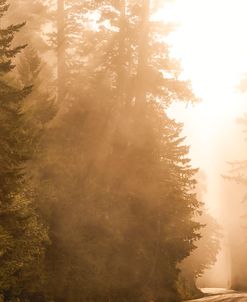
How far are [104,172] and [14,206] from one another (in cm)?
939

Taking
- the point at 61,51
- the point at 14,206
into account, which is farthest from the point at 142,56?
the point at 14,206

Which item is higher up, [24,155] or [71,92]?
[71,92]

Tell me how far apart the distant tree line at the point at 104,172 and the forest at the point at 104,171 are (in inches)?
2.1

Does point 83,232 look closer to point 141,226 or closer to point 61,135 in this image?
point 141,226

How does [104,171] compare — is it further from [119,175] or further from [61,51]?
[61,51]

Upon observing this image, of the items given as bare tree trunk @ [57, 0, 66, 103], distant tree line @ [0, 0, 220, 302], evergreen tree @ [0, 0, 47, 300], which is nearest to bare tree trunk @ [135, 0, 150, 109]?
distant tree line @ [0, 0, 220, 302]

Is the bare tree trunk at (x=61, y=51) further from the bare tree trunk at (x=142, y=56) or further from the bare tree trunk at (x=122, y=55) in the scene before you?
the bare tree trunk at (x=142, y=56)

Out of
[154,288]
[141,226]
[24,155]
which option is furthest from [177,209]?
[24,155]

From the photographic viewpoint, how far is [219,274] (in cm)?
13462

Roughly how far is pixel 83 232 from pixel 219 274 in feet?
387

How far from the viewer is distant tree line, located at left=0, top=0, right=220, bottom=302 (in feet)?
67.7

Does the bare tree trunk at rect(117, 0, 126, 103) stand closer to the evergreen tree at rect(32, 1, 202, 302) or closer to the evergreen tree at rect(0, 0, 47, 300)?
the evergreen tree at rect(32, 1, 202, 302)

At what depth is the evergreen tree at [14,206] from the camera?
14.9 m

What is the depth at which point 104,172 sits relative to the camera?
25328 millimetres
